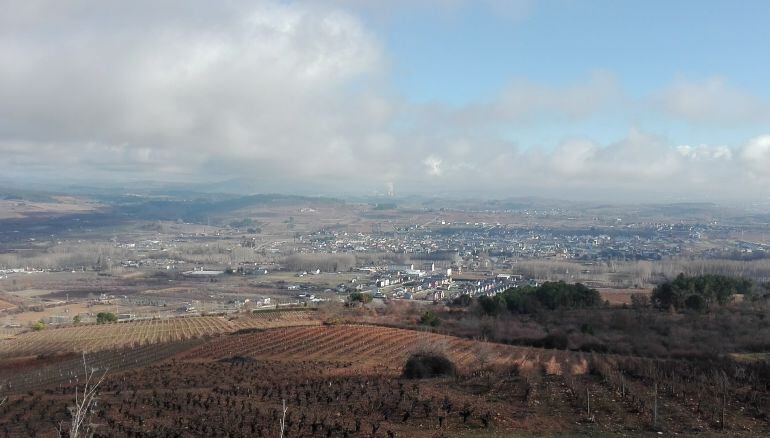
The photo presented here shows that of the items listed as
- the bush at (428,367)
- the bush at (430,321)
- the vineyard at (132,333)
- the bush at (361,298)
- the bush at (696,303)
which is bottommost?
the vineyard at (132,333)

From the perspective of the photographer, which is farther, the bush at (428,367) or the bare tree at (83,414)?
the bush at (428,367)

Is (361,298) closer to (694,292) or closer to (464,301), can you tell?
(464,301)

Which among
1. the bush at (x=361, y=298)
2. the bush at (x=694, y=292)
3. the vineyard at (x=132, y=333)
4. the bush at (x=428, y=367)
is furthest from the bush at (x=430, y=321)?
the bush at (x=428, y=367)

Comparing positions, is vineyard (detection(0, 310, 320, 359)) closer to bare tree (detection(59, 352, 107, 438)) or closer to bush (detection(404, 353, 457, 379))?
bush (detection(404, 353, 457, 379))

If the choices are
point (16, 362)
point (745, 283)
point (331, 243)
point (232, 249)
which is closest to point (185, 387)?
point (16, 362)

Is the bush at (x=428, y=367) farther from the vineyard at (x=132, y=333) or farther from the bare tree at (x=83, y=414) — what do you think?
the vineyard at (x=132, y=333)

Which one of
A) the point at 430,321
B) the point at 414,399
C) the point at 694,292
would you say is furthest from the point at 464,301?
the point at 414,399

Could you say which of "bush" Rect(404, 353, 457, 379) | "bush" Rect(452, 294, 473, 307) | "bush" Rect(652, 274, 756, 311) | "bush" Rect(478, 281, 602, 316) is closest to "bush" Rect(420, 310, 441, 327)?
"bush" Rect(478, 281, 602, 316)
